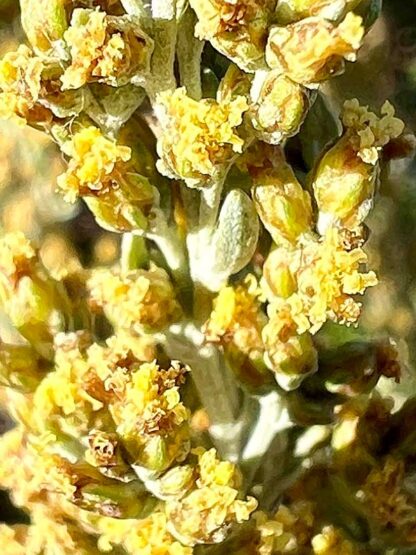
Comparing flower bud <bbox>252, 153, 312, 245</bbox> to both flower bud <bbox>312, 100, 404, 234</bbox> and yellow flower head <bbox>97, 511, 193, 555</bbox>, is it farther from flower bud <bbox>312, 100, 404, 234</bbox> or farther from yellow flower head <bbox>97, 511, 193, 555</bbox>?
yellow flower head <bbox>97, 511, 193, 555</bbox>

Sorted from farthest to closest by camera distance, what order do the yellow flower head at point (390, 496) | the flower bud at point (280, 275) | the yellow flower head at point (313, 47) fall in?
the yellow flower head at point (390, 496) < the flower bud at point (280, 275) < the yellow flower head at point (313, 47)

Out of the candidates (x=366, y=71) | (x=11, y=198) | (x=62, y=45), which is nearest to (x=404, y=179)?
(x=366, y=71)

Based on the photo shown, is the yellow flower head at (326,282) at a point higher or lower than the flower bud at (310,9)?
lower

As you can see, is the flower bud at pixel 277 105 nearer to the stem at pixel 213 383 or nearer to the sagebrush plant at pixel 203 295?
the sagebrush plant at pixel 203 295

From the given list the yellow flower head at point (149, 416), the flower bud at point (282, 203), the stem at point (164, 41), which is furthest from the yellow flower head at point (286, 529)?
the stem at point (164, 41)

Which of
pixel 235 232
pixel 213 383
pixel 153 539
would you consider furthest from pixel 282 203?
pixel 153 539

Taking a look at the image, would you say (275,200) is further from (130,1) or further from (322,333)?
(322,333)
